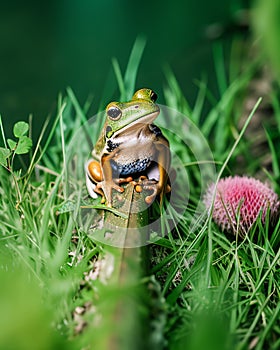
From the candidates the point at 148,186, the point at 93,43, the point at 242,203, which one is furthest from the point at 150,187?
the point at 93,43

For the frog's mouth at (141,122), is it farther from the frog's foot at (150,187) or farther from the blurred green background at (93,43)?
the blurred green background at (93,43)

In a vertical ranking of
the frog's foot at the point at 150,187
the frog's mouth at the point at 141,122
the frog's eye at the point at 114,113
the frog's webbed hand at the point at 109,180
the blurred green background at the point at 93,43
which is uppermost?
the frog's eye at the point at 114,113

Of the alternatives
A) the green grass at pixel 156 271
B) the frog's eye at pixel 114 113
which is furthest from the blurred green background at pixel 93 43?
the frog's eye at pixel 114 113

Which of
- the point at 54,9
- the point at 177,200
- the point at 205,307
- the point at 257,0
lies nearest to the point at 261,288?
the point at 205,307

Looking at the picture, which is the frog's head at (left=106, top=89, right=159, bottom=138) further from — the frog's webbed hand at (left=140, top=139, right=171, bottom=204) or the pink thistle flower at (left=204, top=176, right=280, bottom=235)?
the pink thistle flower at (left=204, top=176, right=280, bottom=235)

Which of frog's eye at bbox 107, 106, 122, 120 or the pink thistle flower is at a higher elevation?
frog's eye at bbox 107, 106, 122, 120

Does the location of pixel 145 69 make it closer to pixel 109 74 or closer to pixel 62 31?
pixel 109 74

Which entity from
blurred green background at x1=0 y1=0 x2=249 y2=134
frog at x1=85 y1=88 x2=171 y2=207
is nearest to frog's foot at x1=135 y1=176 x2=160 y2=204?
frog at x1=85 y1=88 x2=171 y2=207
